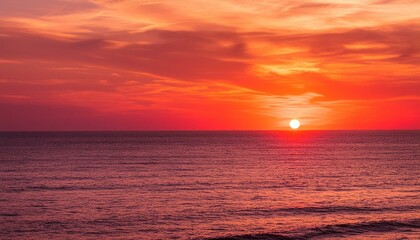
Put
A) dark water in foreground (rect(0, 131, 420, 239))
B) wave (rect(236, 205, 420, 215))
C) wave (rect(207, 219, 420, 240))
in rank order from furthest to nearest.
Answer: wave (rect(236, 205, 420, 215)) → dark water in foreground (rect(0, 131, 420, 239)) → wave (rect(207, 219, 420, 240))

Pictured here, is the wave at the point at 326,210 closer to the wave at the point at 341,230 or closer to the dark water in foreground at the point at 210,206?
the dark water in foreground at the point at 210,206

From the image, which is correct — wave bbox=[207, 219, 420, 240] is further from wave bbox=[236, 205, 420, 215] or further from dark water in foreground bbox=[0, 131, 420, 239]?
wave bbox=[236, 205, 420, 215]

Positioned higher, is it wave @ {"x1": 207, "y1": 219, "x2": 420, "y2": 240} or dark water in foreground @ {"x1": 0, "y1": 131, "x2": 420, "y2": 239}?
dark water in foreground @ {"x1": 0, "y1": 131, "x2": 420, "y2": 239}

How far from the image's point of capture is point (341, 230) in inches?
1549

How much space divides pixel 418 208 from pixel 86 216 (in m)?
32.4

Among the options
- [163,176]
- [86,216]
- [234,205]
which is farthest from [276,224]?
[163,176]

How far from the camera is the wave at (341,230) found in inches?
1474

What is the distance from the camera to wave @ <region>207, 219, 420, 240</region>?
123ft

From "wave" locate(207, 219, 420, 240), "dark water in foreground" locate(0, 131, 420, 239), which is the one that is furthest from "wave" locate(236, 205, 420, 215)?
"wave" locate(207, 219, 420, 240)

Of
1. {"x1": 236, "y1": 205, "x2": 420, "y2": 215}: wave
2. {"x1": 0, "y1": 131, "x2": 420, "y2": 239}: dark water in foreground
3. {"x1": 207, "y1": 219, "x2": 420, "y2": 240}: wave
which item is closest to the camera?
{"x1": 207, "y1": 219, "x2": 420, "y2": 240}: wave

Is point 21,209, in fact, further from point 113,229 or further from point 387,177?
point 387,177

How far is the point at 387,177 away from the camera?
7625cm

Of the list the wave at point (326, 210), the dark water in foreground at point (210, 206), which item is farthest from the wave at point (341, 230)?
the wave at point (326, 210)

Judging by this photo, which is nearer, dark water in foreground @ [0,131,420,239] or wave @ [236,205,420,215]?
dark water in foreground @ [0,131,420,239]
